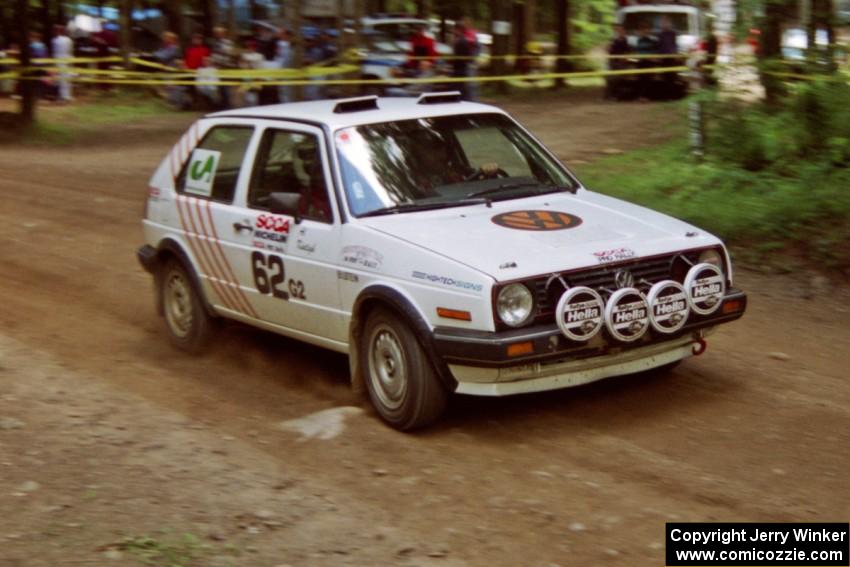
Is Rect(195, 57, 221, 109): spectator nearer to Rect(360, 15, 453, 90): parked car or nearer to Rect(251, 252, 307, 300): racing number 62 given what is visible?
Rect(360, 15, 453, 90): parked car

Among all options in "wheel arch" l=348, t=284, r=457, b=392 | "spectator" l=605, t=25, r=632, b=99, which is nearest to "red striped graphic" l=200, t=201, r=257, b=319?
"wheel arch" l=348, t=284, r=457, b=392

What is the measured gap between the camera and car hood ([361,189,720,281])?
6.35 metres

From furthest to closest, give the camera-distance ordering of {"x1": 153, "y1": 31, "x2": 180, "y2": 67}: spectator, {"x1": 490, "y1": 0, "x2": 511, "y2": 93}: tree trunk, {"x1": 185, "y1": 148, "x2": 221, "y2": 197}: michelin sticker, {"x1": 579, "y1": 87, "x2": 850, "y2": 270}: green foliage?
{"x1": 153, "y1": 31, "x2": 180, "y2": 67}: spectator → {"x1": 490, "y1": 0, "x2": 511, "y2": 93}: tree trunk → {"x1": 579, "y1": 87, "x2": 850, "y2": 270}: green foliage → {"x1": 185, "y1": 148, "x2": 221, "y2": 197}: michelin sticker

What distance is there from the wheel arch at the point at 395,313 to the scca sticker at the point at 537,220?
76 centimetres

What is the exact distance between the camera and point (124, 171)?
1900cm

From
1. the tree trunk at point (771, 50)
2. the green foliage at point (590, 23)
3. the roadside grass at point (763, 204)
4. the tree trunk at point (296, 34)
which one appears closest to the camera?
the roadside grass at point (763, 204)

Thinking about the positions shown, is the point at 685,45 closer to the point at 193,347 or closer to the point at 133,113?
the point at 133,113

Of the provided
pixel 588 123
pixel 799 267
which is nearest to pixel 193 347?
pixel 799 267

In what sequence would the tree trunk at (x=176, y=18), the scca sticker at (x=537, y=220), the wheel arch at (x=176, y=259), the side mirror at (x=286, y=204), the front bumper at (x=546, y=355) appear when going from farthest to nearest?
the tree trunk at (x=176, y=18) → the wheel arch at (x=176, y=259) → the side mirror at (x=286, y=204) → the scca sticker at (x=537, y=220) → the front bumper at (x=546, y=355)

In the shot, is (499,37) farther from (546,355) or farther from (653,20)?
(546,355)

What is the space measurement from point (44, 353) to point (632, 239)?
4.28 meters

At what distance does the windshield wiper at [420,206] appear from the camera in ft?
23.1

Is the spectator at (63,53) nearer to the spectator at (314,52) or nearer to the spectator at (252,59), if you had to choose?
the spectator at (252,59)

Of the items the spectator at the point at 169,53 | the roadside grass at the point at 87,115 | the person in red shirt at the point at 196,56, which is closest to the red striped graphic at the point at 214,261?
the roadside grass at the point at 87,115
